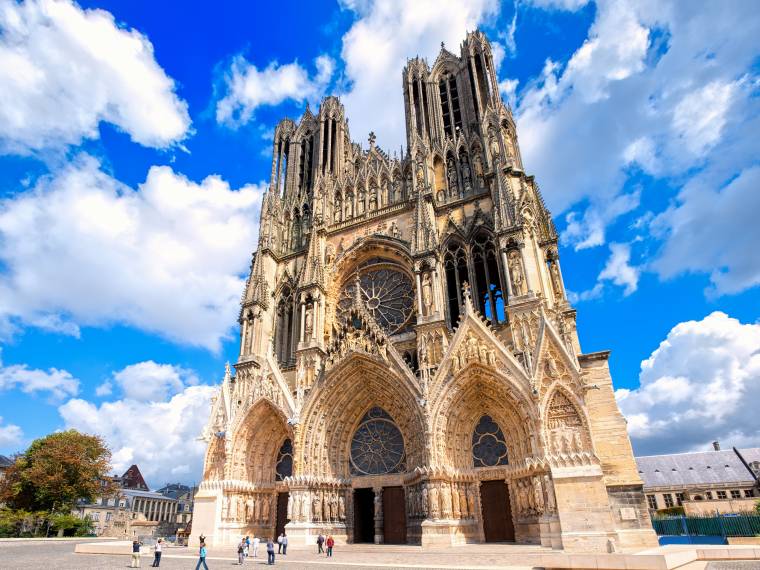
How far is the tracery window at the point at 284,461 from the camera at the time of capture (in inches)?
808

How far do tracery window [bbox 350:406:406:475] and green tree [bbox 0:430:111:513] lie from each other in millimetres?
20963

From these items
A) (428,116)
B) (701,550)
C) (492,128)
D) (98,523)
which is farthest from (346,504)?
(98,523)

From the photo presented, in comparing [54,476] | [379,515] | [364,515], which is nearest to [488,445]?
[379,515]

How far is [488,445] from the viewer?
17.1 meters

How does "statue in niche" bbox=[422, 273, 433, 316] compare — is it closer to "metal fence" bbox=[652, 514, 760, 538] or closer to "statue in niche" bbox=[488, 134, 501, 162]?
"statue in niche" bbox=[488, 134, 501, 162]

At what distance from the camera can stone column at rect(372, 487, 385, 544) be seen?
1778 centimetres

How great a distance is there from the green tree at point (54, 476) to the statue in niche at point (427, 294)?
25.0 m

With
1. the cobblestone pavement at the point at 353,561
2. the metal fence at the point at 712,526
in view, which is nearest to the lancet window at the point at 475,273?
the cobblestone pavement at the point at 353,561

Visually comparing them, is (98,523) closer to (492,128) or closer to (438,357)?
(438,357)

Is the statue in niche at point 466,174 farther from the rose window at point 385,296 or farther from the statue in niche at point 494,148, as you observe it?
the rose window at point 385,296

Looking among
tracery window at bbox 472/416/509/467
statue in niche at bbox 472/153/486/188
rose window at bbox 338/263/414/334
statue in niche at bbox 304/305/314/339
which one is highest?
statue in niche at bbox 472/153/486/188

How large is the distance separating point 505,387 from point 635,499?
4820mm

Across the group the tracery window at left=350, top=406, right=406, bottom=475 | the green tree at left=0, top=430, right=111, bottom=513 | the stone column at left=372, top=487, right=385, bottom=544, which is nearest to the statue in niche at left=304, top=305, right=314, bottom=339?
the tracery window at left=350, top=406, right=406, bottom=475

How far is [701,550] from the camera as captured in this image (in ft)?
43.2
